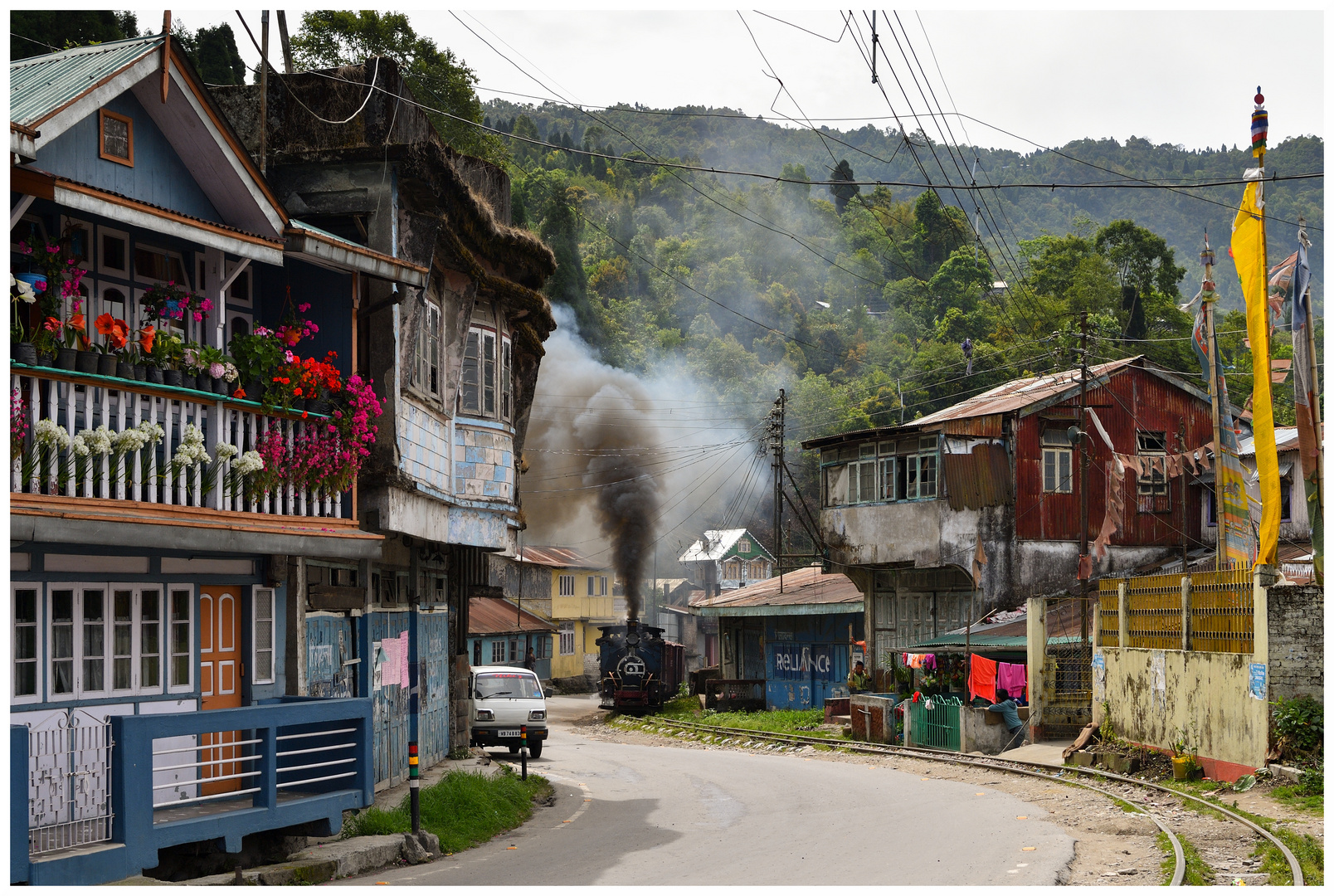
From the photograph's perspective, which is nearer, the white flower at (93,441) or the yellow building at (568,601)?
the white flower at (93,441)

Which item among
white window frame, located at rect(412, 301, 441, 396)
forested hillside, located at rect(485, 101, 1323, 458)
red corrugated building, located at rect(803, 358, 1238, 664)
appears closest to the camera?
white window frame, located at rect(412, 301, 441, 396)

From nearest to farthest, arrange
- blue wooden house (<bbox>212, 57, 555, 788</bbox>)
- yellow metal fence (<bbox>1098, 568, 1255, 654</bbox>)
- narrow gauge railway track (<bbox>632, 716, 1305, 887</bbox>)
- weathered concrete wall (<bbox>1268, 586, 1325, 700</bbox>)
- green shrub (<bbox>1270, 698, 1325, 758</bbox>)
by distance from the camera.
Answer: narrow gauge railway track (<bbox>632, 716, 1305, 887</bbox>)
blue wooden house (<bbox>212, 57, 555, 788</bbox>)
green shrub (<bbox>1270, 698, 1325, 758</bbox>)
weathered concrete wall (<bbox>1268, 586, 1325, 700</bbox>)
yellow metal fence (<bbox>1098, 568, 1255, 654</bbox>)

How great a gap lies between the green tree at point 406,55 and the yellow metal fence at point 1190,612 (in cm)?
2622

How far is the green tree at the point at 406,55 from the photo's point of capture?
134 ft

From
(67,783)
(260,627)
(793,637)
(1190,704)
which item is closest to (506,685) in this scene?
(1190,704)

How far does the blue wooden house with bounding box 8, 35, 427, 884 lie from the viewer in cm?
1041

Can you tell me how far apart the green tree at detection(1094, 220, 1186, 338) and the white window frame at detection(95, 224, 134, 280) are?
6389 centimetres

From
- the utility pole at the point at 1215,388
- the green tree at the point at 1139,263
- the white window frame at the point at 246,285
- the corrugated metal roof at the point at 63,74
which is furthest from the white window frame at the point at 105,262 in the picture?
the green tree at the point at 1139,263

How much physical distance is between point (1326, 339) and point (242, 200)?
11977 mm

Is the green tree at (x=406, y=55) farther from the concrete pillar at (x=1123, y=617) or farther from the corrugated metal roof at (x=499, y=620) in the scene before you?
the concrete pillar at (x=1123, y=617)

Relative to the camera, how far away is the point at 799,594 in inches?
1684

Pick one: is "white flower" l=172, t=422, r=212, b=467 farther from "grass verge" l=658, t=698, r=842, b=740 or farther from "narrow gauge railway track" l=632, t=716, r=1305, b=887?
"grass verge" l=658, t=698, r=842, b=740

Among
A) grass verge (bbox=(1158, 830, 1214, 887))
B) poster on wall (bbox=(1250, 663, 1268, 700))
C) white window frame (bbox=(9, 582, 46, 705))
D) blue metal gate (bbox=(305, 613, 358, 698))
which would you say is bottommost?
grass verge (bbox=(1158, 830, 1214, 887))

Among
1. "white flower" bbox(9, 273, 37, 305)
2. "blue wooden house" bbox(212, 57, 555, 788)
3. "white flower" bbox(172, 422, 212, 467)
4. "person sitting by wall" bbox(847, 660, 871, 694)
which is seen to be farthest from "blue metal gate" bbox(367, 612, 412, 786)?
"person sitting by wall" bbox(847, 660, 871, 694)
